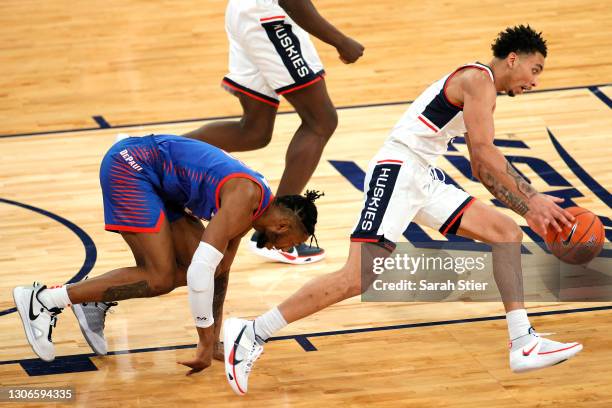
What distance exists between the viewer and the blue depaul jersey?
209 inches

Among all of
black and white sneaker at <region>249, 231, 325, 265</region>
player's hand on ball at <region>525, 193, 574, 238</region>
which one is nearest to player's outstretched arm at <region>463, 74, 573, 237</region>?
player's hand on ball at <region>525, 193, 574, 238</region>

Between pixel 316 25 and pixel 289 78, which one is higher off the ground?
pixel 316 25

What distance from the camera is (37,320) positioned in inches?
216

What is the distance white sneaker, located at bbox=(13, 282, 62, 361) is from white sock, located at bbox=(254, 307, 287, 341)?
0.96m

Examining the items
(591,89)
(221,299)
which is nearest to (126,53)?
(591,89)

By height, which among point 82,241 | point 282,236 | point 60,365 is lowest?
point 82,241

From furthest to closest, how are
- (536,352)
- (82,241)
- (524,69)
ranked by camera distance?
(82,241), (524,69), (536,352)

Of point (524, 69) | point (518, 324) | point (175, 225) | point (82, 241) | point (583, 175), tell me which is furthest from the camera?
point (583, 175)

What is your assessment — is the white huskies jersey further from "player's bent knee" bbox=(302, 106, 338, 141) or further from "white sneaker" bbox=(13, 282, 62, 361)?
"white sneaker" bbox=(13, 282, 62, 361)

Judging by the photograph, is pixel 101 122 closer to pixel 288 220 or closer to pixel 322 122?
pixel 322 122

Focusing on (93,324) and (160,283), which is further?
(93,324)

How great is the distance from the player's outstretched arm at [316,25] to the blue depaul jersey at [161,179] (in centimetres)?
133

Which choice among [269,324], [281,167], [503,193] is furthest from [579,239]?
[281,167]
